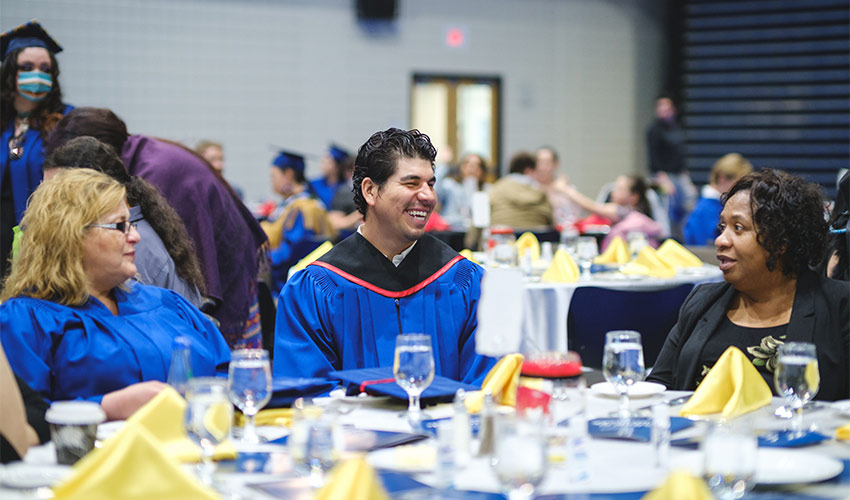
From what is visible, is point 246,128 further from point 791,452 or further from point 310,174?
point 791,452

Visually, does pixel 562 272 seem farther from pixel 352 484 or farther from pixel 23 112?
pixel 352 484

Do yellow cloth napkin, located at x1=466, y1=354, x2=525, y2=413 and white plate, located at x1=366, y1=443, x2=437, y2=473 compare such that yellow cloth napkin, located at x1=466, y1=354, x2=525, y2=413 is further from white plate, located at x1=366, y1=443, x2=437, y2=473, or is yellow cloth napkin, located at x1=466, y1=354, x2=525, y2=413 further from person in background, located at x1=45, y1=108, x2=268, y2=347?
person in background, located at x1=45, y1=108, x2=268, y2=347

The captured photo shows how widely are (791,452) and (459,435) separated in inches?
24.3

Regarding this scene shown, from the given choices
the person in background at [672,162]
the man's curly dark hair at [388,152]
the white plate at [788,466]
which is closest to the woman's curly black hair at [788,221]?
the man's curly dark hair at [388,152]

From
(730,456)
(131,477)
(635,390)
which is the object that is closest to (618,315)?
(635,390)

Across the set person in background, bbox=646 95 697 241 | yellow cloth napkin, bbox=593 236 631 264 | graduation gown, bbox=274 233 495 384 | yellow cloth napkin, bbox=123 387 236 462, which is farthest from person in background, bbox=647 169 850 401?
person in background, bbox=646 95 697 241

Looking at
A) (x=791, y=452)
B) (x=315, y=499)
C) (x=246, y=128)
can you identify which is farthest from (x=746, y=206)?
(x=246, y=128)

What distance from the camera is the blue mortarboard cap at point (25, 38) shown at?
4.52 metres

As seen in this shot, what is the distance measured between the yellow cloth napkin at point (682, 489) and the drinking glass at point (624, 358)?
2.24 feet

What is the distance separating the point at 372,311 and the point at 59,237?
86 cm

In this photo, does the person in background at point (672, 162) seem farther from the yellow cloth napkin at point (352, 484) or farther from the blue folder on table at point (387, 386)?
the yellow cloth napkin at point (352, 484)

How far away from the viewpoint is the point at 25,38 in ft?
14.9

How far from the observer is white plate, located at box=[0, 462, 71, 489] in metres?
1.59

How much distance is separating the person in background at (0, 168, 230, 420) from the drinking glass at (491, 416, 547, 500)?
1.21 metres
